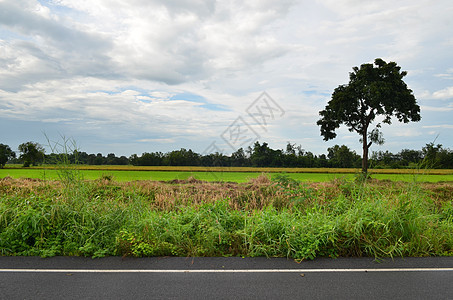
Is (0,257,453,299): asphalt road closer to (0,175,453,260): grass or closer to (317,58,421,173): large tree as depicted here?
(0,175,453,260): grass

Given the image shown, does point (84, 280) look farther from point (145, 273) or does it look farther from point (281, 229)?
point (281, 229)

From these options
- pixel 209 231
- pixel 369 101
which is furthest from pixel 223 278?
pixel 369 101

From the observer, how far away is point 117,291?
13.8 feet

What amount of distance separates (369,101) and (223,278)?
25627mm

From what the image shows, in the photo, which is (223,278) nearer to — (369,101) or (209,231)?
(209,231)

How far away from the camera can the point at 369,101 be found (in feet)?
84.9

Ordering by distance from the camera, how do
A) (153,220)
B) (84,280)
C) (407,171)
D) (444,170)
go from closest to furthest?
1. (84,280)
2. (153,220)
3. (407,171)
4. (444,170)

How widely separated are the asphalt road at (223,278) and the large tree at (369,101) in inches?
852

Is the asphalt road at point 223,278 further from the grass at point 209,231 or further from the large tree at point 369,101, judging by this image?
the large tree at point 369,101

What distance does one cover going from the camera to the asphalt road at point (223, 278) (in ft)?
13.6

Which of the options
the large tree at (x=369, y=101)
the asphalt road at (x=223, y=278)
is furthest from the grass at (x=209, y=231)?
the large tree at (x=369, y=101)

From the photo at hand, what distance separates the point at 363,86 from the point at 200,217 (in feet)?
79.9

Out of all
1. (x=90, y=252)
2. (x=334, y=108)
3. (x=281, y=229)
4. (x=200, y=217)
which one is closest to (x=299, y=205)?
(x=281, y=229)

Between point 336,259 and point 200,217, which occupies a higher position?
point 200,217
